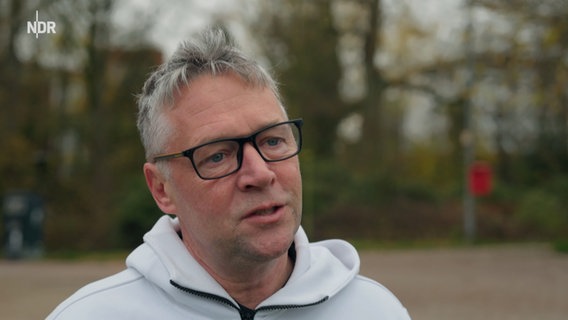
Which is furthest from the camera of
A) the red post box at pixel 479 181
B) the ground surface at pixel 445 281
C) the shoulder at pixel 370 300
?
the red post box at pixel 479 181

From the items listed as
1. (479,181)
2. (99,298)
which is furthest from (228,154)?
(479,181)

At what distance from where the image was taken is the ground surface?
11.0m

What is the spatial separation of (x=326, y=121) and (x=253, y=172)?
25002 mm

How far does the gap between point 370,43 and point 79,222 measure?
31.8ft

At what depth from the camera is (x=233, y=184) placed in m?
2.09

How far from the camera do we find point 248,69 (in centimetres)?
221

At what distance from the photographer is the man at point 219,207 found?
2.09 meters

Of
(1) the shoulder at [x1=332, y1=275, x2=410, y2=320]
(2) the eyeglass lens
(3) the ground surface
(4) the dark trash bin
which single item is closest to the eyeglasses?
(2) the eyeglass lens

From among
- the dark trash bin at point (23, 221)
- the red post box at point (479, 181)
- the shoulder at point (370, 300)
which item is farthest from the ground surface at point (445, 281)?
the shoulder at point (370, 300)

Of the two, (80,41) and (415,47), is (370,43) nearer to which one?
(415,47)

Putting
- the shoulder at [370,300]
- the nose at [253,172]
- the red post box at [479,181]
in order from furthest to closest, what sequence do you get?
the red post box at [479,181], the shoulder at [370,300], the nose at [253,172]

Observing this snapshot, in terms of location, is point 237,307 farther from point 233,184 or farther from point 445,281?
point 445,281

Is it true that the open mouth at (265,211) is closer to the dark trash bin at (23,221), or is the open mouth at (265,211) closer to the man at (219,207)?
the man at (219,207)

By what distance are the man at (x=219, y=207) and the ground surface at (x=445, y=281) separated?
822 centimetres
